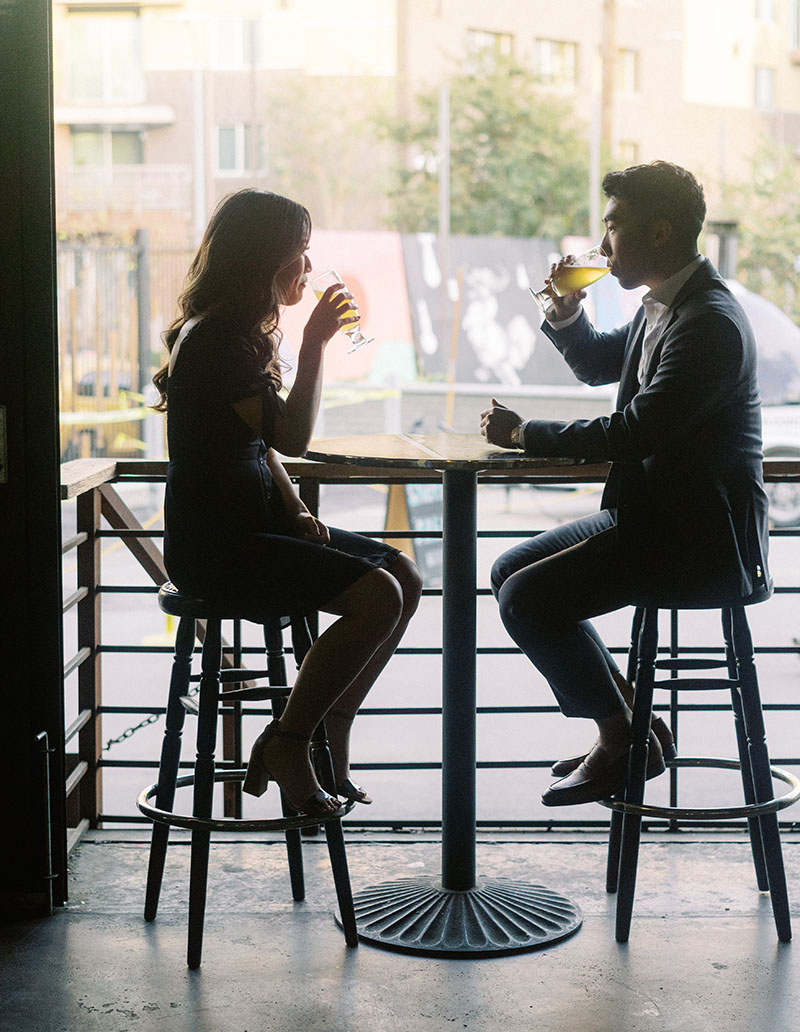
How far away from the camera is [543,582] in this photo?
2320mm

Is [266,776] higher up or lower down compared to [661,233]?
lower down

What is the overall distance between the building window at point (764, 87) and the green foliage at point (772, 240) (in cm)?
472

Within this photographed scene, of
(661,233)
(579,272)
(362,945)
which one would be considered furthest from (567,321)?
(362,945)

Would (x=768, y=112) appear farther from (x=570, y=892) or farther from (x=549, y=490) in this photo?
(x=570, y=892)

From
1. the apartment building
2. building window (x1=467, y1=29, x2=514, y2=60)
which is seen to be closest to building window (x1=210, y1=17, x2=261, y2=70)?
the apartment building

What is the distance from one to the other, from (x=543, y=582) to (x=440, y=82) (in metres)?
21.1

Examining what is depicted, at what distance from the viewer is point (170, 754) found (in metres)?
2.47

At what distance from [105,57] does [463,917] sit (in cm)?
2400

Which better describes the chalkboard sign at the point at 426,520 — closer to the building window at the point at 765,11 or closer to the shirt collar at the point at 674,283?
the shirt collar at the point at 674,283

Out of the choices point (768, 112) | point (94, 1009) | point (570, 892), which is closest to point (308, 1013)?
point (94, 1009)

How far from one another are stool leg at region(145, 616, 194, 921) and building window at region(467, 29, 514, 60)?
20562 millimetres

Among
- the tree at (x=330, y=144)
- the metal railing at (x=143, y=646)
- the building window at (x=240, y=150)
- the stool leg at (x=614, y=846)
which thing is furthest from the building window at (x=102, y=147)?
the stool leg at (x=614, y=846)

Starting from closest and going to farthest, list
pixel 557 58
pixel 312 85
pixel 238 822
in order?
pixel 238 822
pixel 312 85
pixel 557 58

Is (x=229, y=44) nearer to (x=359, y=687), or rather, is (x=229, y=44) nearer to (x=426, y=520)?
(x=426, y=520)
